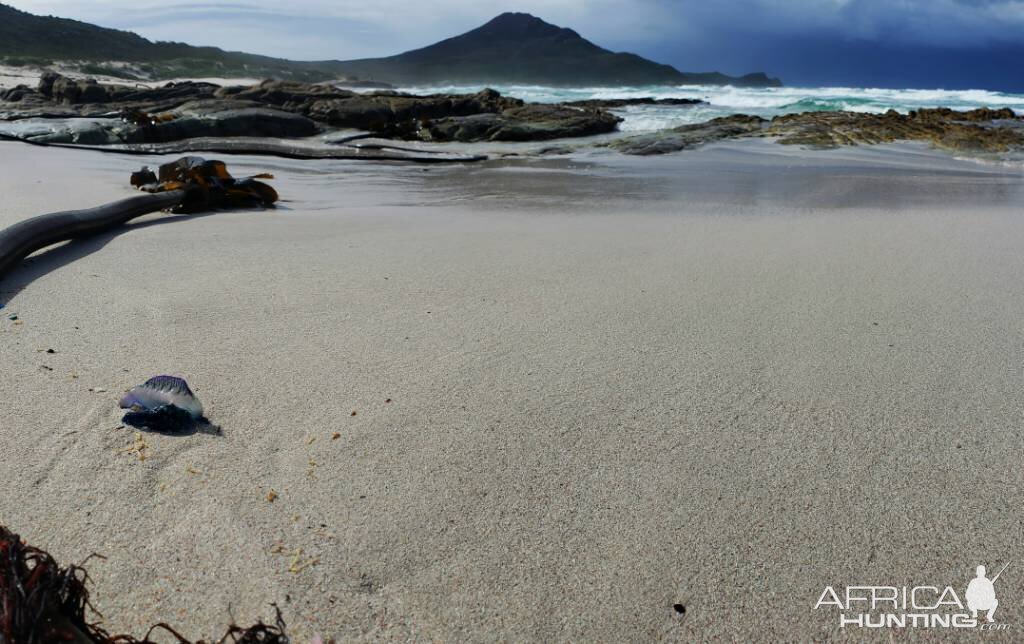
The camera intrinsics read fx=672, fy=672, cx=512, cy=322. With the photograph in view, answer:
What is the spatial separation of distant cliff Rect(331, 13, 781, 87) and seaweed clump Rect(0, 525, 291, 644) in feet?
216

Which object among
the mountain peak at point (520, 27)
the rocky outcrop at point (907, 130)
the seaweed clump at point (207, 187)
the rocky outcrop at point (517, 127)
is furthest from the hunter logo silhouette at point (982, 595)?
the mountain peak at point (520, 27)

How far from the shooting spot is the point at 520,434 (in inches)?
63.7

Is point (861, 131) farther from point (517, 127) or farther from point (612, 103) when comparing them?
point (612, 103)

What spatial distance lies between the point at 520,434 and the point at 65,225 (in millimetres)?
2691

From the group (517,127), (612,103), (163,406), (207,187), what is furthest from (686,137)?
(612,103)

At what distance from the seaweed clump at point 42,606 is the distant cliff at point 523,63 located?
6597 cm

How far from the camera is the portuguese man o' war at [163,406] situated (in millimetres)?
1545

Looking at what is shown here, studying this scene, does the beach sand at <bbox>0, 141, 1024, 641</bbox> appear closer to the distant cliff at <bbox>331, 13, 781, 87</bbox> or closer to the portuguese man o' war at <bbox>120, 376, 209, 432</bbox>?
the portuguese man o' war at <bbox>120, 376, 209, 432</bbox>

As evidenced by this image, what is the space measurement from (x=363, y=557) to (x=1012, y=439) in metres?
1.52

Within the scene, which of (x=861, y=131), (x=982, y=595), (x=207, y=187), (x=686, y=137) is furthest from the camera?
(x=861, y=131)

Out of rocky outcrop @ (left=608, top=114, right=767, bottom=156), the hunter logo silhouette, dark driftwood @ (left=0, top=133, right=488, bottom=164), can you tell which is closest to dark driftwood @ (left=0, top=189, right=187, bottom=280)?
the hunter logo silhouette

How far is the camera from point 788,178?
21.0ft

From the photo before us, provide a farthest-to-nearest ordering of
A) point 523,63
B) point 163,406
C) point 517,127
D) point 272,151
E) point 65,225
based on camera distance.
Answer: point 523,63 < point 517,127 < point 272,151 < point 65,225 < point 163,406

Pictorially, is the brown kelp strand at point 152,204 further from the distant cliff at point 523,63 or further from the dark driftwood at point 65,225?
the distant cliff at point 523,63
